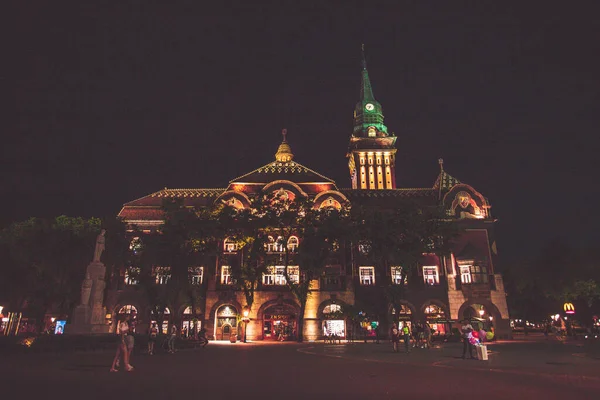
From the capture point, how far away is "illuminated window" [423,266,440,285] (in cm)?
4547

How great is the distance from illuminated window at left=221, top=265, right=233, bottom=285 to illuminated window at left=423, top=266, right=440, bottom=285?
21.9 meters

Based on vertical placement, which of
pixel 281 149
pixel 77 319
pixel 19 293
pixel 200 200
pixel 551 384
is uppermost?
pixel 281 149

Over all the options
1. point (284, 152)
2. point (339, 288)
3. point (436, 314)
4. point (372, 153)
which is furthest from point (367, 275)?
point (372, 153)

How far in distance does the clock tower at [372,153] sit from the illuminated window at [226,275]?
32.3m

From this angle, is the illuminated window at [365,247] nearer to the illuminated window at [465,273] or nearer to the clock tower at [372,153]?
the illuminated window at [465,273]

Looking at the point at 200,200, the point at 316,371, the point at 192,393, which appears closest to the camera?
the point at 192,393

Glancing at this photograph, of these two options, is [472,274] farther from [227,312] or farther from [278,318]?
[227,312]

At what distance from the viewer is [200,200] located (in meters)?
51.5

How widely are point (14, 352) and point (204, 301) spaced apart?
88.3 ft

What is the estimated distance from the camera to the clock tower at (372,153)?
7100 cm

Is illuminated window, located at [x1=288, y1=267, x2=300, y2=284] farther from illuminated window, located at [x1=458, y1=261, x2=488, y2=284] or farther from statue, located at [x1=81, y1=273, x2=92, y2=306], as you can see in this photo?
statue, located at [x1=81, y1=273, x2=92, y2=306]

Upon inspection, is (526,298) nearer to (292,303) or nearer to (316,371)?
(292,303)

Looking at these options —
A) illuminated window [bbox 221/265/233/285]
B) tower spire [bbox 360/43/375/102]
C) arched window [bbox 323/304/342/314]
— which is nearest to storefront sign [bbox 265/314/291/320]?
arched window [bbox 323/304/342/314]

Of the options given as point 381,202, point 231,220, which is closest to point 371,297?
point 381,202
